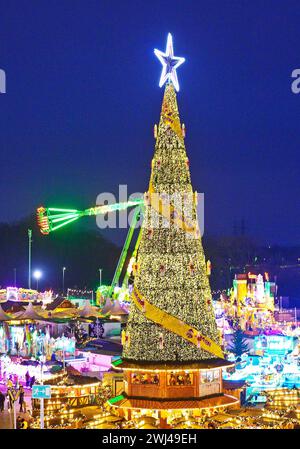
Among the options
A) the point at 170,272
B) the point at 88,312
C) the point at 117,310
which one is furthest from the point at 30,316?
the point at 170,272

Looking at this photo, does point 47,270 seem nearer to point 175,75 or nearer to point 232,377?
point 232,377

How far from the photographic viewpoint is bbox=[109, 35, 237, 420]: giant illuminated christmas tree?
16047mm

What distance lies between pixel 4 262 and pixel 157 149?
238 ft

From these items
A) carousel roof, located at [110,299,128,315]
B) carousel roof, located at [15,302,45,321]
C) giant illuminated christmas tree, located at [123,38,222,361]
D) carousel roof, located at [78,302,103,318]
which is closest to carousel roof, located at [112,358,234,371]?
giant illuminated christmas tree, located at [123,38,222,361]

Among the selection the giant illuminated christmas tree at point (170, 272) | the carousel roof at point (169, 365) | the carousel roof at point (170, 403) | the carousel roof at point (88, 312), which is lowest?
the carousel roof at point (170, 403)

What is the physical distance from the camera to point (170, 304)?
16141 mm

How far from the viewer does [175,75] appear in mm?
17094

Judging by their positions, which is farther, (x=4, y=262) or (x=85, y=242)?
(x=85, y=242)

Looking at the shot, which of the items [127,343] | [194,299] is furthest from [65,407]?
[194,299]

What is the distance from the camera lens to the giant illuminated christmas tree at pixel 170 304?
52.6 feet

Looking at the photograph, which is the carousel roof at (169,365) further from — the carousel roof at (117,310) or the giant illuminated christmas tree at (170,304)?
the carousel roof at (117,310)

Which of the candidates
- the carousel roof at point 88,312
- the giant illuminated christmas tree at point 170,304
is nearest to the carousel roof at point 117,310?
the carousel roof at point 88,312

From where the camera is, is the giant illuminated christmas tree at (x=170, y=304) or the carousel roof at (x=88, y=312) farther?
the carousel roof at (x=88, y=312)
